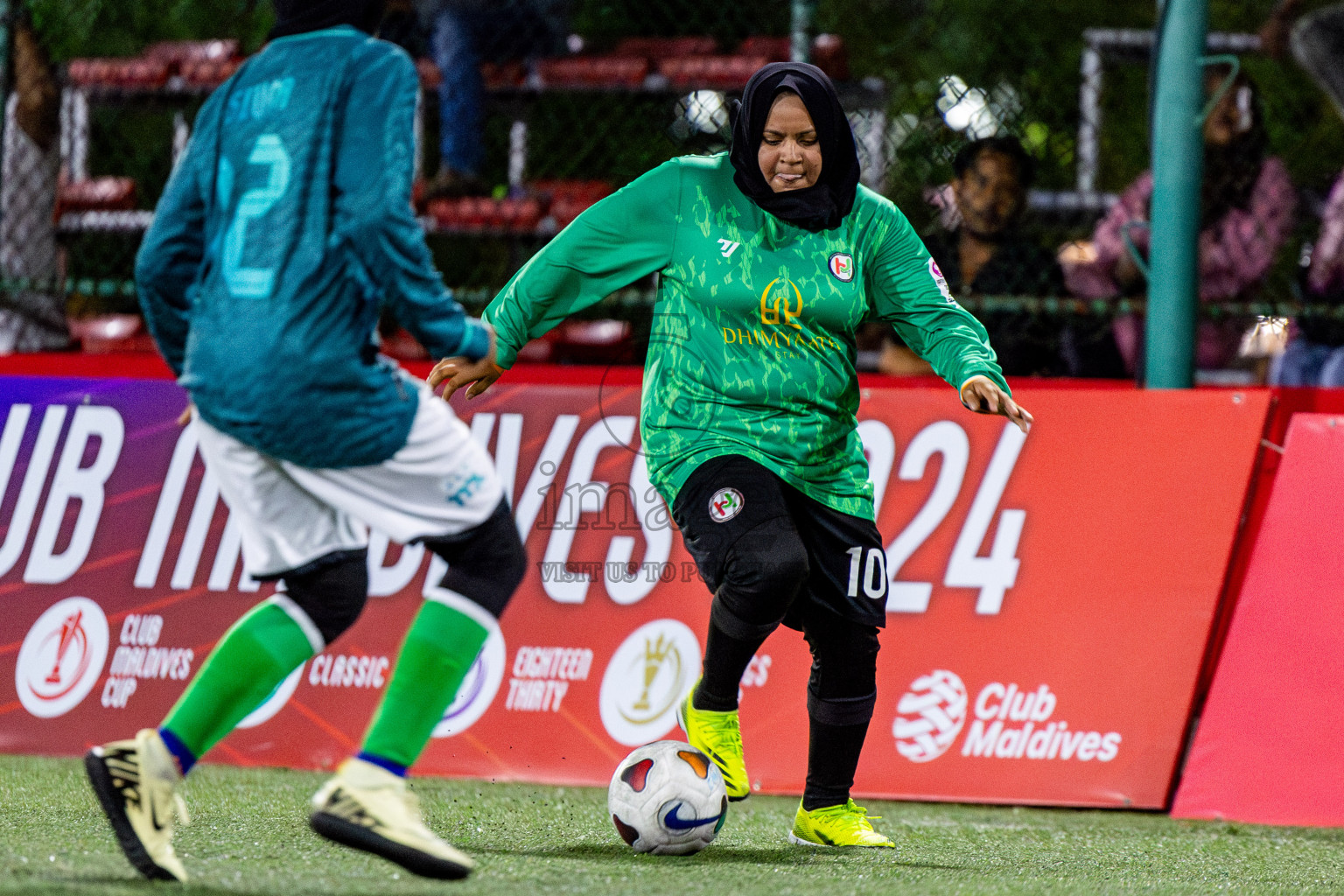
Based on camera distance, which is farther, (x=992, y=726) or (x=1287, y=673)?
(x=992, y=726)

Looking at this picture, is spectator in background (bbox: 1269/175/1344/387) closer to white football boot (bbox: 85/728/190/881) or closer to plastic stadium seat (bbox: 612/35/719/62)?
plastic stadium seat (bbox: 612/35/719/62)

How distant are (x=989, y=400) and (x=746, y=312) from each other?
2.08ft

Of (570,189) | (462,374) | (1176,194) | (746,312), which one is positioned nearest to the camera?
(462,374)

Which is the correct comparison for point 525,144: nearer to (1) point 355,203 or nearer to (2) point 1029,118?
(2) point 1029,118

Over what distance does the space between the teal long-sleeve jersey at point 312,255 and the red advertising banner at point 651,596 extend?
2.46 metres

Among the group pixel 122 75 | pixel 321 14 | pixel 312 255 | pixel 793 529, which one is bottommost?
pixel 793 529

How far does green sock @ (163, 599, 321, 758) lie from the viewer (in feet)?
9.73

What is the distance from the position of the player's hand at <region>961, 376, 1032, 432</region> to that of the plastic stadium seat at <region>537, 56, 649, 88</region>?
4.34m

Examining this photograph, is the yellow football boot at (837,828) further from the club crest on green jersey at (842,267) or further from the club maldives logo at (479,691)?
the club maldives logo at (479,691)

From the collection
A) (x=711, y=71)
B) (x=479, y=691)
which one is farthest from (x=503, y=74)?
(x=479, y=691)

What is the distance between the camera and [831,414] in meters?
3.98

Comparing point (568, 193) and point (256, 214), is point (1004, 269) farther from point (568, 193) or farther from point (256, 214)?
point (256, 214)

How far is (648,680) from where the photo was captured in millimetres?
5266

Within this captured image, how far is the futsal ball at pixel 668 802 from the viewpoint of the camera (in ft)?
12.2
